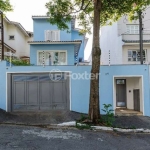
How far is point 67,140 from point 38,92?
5.90 metres

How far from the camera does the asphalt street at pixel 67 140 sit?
6359mm

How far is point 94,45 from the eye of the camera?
10.2 meters

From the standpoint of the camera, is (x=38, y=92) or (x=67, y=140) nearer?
(x=67, y=140)

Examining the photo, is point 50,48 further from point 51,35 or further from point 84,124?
point 84,124

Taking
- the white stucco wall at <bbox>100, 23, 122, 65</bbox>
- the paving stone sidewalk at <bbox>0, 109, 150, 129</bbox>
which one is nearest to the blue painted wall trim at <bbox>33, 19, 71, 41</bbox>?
the white stucco wall at <bbox>100, 23, 122, 65</bbox>

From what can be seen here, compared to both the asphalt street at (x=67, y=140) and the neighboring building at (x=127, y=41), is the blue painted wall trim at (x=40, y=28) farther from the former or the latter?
the asphalt street at (x=67, y=140)

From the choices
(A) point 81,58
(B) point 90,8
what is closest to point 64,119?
(B) point 90,8

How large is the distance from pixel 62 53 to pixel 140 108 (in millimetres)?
8396

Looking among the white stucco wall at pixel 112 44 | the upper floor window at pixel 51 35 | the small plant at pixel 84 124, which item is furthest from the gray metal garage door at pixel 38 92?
the white stucco wall at pixel 112 44

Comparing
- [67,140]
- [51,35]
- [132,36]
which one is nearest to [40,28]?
[51,35]

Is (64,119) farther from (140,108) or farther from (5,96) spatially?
(140,108)

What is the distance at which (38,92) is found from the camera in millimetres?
12406

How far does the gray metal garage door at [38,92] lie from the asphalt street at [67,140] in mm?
3874

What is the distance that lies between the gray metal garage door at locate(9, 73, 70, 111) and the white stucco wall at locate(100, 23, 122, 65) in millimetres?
8612
